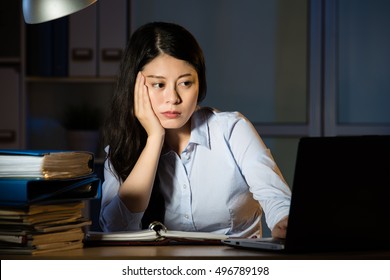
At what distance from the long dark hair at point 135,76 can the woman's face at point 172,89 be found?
2cm

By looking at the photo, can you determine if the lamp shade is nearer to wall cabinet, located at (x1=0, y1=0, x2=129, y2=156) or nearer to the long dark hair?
the long dark hair

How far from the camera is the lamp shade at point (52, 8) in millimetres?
1562

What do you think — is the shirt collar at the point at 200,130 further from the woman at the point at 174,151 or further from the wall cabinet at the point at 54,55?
the wall cabinet at the point at 54,55

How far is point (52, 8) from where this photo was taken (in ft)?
5.14

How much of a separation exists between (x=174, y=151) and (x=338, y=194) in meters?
0.91

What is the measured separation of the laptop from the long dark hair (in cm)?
81

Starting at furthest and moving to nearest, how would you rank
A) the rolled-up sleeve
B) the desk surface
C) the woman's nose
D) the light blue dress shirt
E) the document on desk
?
the light blue dress shirt
the woman's nose
the rolled-up sleeve
the document on desk
the desk surface

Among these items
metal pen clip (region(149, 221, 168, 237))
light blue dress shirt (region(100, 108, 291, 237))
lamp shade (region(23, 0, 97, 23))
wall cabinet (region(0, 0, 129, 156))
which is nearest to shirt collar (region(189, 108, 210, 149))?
light blue dress shirt (region(100, 108, 291, 237))

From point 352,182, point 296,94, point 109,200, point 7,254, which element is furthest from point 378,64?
point 7,254

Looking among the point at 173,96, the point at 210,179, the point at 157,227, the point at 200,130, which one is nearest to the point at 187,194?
the point at 210,179

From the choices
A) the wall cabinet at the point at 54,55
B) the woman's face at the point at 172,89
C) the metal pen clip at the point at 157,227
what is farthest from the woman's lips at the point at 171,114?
the wall cabinet at the point at 54,55

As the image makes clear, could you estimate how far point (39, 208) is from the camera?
1.33 m

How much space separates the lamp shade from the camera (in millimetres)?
1562
